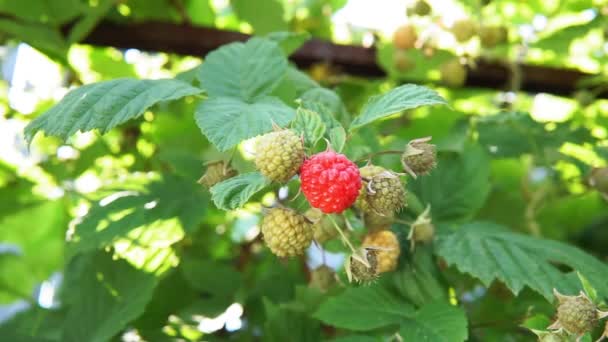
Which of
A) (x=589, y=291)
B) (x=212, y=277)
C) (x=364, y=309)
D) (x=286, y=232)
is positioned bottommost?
(x=212, y=277)

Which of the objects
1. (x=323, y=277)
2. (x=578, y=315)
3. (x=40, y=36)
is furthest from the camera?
(x=40, y=36)

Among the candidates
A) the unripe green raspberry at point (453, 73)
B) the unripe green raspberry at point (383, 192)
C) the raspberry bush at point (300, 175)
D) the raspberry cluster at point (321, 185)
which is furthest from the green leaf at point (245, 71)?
the unripe green raspberry at point (453, 73)

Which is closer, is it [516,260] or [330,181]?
[330,181]

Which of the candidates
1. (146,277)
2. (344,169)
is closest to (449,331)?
(344,169)

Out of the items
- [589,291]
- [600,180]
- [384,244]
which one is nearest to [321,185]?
[384,244]

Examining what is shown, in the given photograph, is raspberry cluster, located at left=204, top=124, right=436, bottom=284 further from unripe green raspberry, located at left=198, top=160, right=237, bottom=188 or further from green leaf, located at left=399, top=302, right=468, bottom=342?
green leaf, located at left=399, top=302, right=468, bottom=342

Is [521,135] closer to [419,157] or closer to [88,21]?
[419,157]

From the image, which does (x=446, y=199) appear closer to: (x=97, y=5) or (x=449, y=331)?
(x=449, y=331)
